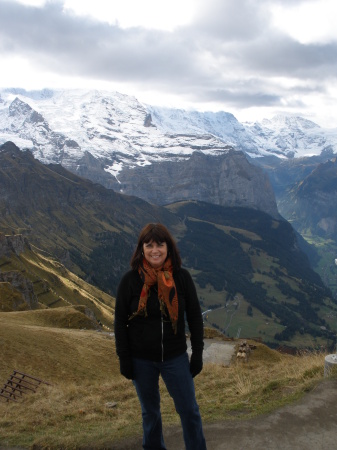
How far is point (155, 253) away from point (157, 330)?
1.74m

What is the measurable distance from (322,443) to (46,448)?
7.09 m

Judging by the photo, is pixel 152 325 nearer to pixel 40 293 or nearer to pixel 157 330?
pixel 157 330

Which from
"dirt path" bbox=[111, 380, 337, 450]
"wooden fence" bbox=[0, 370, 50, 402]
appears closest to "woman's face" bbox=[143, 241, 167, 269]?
"dirt path" bbox=[111, 380, 337, 450]

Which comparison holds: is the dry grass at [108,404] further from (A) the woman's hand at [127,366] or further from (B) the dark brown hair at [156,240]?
(B) the dark brown hair at [156,240]

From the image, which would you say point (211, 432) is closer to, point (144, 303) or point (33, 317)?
point (144, 303)

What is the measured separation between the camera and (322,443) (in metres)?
10.1

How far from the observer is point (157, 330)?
29.6 feet

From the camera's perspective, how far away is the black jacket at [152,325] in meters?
9.03

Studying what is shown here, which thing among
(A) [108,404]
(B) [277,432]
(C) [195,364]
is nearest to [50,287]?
(A) [108,404]

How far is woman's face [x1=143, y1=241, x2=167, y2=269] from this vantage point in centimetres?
938

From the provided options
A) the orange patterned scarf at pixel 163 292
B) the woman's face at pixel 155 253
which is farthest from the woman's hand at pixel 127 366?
the woman's face at pixel 155 253

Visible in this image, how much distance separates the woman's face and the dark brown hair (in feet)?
0.31

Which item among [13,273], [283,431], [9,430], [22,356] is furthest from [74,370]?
[13,273]

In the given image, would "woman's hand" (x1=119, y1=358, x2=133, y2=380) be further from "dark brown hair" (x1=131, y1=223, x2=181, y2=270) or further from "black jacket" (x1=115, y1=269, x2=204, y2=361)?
"dark brown hair" (x1=131, y1=223, x2=181, y2=270)
